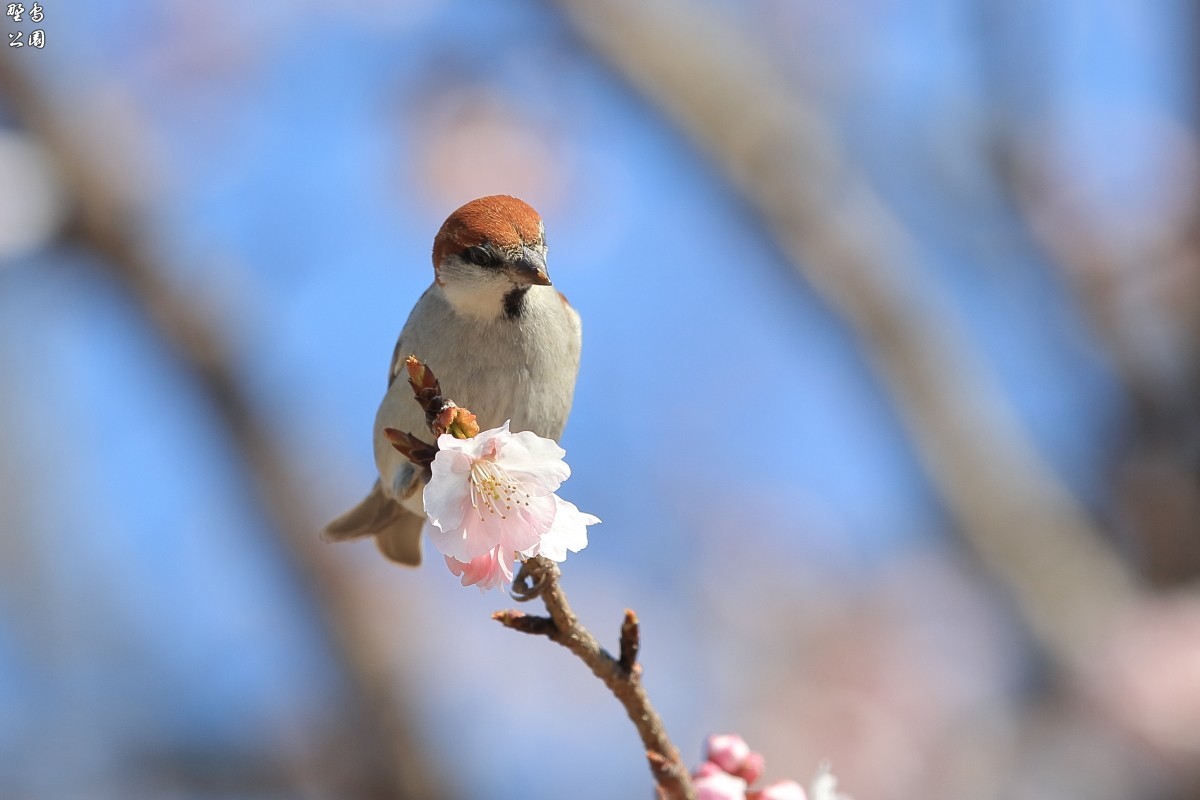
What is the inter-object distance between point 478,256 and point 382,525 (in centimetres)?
70

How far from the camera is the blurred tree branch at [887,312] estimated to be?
418 centimetres

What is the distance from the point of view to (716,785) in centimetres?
123

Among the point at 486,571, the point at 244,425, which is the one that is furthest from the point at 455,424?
the point at 244,425

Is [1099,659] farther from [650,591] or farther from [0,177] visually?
[0,177]

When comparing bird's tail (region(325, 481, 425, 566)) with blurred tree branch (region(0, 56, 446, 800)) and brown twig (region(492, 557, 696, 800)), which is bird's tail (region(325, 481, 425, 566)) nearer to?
brown twig (region(492, 557, 696, 800))

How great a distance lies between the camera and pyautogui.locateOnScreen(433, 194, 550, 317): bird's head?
1.47 m

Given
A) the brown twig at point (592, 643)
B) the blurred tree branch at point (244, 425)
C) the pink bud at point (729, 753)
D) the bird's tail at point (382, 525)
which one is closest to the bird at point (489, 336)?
the bird's tail at point (382, 525)

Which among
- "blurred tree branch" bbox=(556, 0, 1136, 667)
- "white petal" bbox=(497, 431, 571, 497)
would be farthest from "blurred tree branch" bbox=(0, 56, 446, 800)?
"white petal" bbox=(497, 431, 571, 497)

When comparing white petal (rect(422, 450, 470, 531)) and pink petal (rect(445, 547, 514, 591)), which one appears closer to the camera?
white petal (rect(422, 450, 470, 531))

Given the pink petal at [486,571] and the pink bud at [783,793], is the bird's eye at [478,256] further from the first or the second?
the pink bud at [783,793]

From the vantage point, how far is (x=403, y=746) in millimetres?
4160

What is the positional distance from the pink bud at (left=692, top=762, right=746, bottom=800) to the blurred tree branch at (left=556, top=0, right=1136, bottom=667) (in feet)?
10.2

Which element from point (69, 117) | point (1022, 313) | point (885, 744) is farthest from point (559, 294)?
point (885, 744)

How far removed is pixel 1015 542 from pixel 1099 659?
1.91 ft
